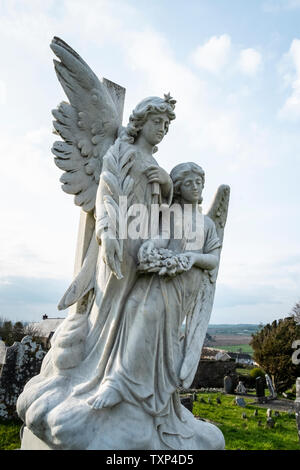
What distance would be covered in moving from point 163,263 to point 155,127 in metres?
1.47

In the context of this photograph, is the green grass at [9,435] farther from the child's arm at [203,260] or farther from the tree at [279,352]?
the tree at [279,352]

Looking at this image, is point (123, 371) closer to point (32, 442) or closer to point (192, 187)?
point (32, 442)

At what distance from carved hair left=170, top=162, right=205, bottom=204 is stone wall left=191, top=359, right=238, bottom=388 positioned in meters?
17.3

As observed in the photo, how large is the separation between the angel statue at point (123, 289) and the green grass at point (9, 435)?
309 cm

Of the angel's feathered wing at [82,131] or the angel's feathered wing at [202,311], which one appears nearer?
the angel's feathered wing at [202,311]

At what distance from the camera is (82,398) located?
9.89ft

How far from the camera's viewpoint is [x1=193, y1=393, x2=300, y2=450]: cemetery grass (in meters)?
7.70

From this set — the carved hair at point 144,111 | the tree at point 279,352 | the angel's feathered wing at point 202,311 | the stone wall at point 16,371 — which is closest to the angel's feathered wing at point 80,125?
the carved hair at point 144,111

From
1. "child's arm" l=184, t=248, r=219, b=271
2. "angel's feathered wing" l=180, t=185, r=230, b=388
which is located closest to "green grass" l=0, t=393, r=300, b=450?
"angel's feathered wing" l=180, t=185, r=230, b=388

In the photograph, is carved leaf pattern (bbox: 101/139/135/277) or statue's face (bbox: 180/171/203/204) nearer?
carved leaf pattern (bbox: 101/139/135/277)

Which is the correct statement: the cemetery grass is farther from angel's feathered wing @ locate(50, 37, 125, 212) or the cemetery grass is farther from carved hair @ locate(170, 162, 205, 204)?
angel's feathered wing @ locate(50, 37, 125, 212)

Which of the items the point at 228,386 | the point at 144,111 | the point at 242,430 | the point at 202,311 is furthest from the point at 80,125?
the point at 228,386

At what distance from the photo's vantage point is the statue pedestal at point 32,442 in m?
2.99
